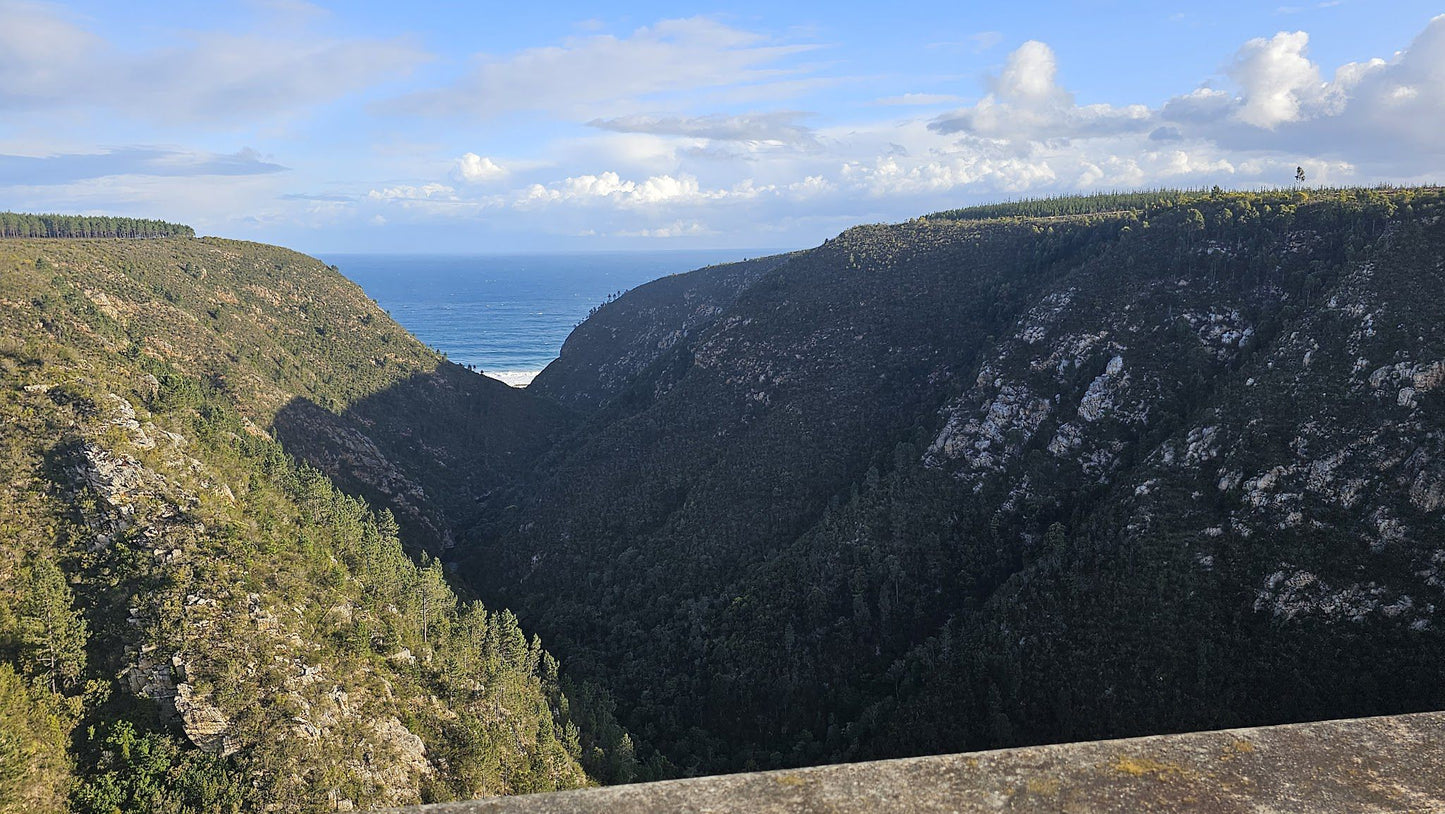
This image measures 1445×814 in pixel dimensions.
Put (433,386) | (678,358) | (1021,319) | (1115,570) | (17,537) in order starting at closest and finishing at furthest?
1. (17,537)
2. (1115,570)
3. (1021,319)
4. (678,358)
5. (433,386)

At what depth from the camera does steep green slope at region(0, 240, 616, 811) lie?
1006 inches

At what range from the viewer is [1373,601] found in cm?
3238

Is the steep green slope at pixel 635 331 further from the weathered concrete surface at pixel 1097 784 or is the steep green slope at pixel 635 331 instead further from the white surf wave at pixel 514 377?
the weathered concrete surface at pixel 1097 784

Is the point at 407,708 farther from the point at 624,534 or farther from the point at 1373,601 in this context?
the point at 1373,601

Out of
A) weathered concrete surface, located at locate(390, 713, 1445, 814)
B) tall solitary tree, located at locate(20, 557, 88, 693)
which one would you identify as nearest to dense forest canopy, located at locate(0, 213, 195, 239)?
tall solitary tree, located at locate(20, 557, 88, 693)

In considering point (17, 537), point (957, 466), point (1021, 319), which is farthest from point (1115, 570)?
point (17, 537)

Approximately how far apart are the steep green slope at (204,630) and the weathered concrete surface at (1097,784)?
26.8m

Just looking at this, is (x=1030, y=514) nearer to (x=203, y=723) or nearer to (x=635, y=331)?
(x=203, y=723)

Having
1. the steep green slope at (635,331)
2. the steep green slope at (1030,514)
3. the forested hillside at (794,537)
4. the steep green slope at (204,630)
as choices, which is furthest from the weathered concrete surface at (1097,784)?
the steep green slope at (635,331)

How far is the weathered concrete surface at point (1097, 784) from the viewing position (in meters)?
5.12

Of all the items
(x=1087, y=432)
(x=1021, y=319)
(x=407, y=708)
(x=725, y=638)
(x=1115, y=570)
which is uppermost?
(x=1021, y=319)

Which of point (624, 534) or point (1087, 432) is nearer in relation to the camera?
point (1087, 432)

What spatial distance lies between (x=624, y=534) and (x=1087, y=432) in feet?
140

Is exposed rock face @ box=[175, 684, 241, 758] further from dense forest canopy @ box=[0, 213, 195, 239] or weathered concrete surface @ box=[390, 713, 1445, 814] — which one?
dense forest canopy @ box=[0, 213, 195, 239]
